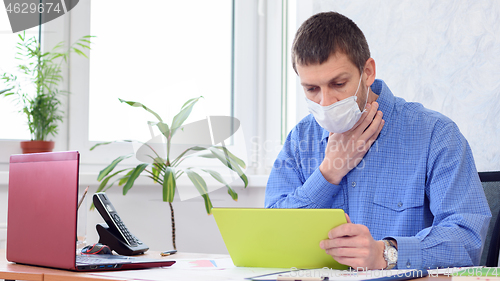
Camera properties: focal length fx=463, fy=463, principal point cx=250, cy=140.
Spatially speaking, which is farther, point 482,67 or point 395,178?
point 482,67

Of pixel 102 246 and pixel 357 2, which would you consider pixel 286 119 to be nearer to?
pixel 357 2

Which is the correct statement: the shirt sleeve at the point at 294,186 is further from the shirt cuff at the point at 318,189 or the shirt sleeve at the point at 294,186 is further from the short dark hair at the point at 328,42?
the short dark hair at the point at 328,42

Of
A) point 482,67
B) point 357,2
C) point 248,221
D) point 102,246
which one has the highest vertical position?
point 357,2

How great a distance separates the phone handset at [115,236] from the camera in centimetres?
130

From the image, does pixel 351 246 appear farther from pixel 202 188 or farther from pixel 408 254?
pixel 202 188

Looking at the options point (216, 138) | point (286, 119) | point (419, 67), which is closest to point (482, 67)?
point (419, 67)

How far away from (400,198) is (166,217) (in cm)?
128

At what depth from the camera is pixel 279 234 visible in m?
0.90

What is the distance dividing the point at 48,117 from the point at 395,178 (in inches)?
64.3

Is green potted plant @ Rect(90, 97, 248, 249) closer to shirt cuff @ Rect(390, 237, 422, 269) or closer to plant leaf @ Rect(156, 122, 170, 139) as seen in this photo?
plant leaf @ Rect(156, 122, 170, 139)

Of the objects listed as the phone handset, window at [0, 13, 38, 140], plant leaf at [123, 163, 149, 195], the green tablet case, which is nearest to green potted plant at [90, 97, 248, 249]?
plant leaf at [123, 163, 149, 195]

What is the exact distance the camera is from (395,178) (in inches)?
50.8

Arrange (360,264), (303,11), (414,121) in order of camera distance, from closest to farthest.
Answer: (360,264) < (414,121) < (303,11)

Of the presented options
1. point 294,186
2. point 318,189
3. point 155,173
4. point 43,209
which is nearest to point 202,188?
point 155,173
